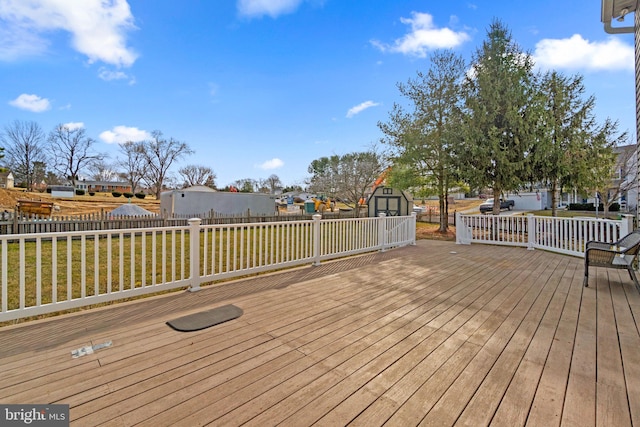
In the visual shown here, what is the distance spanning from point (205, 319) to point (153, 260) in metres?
1.10

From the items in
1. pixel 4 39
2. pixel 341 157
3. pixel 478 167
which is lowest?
pixel 478 167

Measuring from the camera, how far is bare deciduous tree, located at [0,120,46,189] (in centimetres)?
3120

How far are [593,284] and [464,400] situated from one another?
12.5 feet

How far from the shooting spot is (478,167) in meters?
10.1

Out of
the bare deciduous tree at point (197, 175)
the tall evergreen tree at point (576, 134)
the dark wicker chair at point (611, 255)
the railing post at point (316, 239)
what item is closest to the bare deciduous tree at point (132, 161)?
the bare deciduous tree at point (197, 175)

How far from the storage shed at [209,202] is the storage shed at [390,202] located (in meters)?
6.38

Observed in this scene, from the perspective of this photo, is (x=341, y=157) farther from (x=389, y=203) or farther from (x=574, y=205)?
(x=574, y=205)

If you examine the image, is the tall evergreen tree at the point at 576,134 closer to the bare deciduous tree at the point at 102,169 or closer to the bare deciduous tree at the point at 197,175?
the bare deciduous tree at the point at 197,175

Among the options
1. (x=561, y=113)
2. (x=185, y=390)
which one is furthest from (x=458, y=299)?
(x=561, y=113)

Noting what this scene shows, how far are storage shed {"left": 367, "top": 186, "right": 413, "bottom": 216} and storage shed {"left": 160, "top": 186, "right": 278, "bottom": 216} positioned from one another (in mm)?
6377

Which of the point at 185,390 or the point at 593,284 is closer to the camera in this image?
the point at 185,390

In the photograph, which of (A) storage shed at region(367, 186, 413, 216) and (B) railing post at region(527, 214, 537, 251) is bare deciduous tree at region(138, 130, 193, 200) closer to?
(A) storage shed at region(367, 186, 413, 216)

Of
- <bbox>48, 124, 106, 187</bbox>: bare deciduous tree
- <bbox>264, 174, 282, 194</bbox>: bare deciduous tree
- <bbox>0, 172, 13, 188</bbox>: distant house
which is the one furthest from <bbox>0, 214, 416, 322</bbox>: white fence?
<bbox>264, 174, 282, 194</bbox>: bare deciduous tree

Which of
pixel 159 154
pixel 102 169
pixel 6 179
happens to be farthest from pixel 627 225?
pixel 102 169
